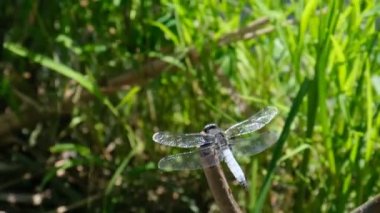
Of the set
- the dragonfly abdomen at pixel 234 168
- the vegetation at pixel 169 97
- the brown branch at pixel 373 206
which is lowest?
the brown branch at pixel 373 206

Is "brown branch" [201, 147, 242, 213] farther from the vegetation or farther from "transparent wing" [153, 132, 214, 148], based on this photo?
the vegetation

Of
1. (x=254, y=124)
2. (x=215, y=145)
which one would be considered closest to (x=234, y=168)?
(x=215, y=145)

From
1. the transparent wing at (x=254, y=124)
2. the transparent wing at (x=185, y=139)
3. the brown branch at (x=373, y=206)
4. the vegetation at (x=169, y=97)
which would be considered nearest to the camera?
the brown branch at (x=373, y=206)

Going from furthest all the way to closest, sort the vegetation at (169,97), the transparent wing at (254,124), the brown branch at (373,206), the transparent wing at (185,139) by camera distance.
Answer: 1. the vegetation at (169,97)
2. the transparent wing at (254,124)
3. the transparent wing at (185,139)
4. the brown branch at (373,206)

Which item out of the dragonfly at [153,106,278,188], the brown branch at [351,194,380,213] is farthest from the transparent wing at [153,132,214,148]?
the brown branch at [351,194,380,213]

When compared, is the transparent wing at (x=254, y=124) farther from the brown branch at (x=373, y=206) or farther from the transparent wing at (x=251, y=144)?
the brown branch at (x=373, y=206)

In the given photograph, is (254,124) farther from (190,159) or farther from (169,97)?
(169,97)

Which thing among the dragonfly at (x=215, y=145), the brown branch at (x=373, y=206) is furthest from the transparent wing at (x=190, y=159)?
the brown branch at (x=373, y=206)
